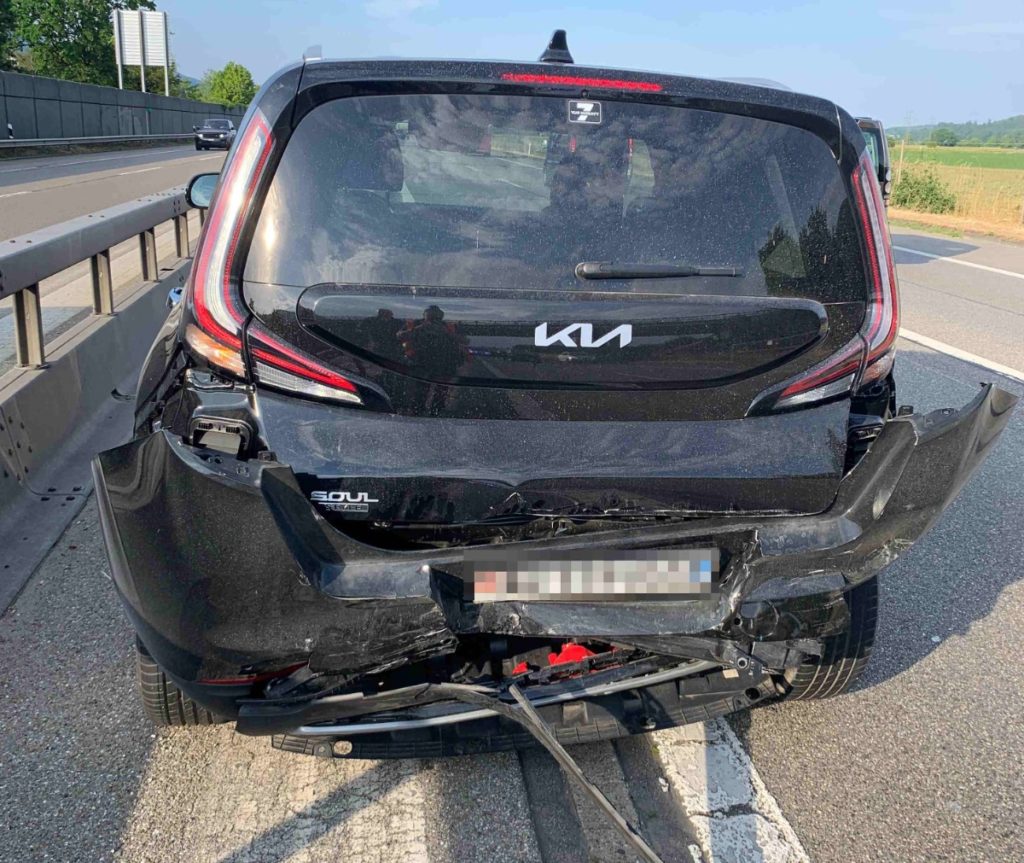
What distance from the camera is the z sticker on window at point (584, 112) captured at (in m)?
2.64

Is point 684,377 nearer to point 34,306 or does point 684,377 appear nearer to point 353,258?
point 353,258

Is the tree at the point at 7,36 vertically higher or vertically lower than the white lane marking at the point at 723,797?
higher

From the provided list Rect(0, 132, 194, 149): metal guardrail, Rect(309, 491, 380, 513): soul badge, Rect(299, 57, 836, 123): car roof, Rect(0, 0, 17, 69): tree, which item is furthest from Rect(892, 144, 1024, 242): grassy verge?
Rect(0, 0, 17, 69): tree

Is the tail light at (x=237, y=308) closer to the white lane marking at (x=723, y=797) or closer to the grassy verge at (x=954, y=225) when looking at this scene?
the white lane marking at (x=723, y=797)

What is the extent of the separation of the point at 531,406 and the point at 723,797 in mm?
1260

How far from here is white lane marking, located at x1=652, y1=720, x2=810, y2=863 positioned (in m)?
2.54

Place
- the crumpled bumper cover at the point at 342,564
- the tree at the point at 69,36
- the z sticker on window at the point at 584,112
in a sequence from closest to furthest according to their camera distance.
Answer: the crumpled bumper cover at the point at 342,564, the z sticker on window at the point at 584,112, the tree at the point at 69,36

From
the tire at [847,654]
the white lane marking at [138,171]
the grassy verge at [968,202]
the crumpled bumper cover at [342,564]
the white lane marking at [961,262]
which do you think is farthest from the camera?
the white lane marking at [138,171]

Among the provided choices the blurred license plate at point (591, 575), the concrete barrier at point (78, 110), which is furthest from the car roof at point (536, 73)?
the concrete barrier at point (78, 110)

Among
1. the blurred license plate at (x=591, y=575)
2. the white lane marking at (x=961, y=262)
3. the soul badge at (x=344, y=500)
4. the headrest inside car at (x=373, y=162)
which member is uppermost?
the headrest inside car at (x=373, y=162)

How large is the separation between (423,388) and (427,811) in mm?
1186

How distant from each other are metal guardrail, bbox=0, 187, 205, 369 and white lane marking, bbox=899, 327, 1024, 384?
22.2 ft

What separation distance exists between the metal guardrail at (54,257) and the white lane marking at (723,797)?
3253 millimetres

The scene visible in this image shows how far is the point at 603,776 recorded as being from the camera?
9.28 ft
